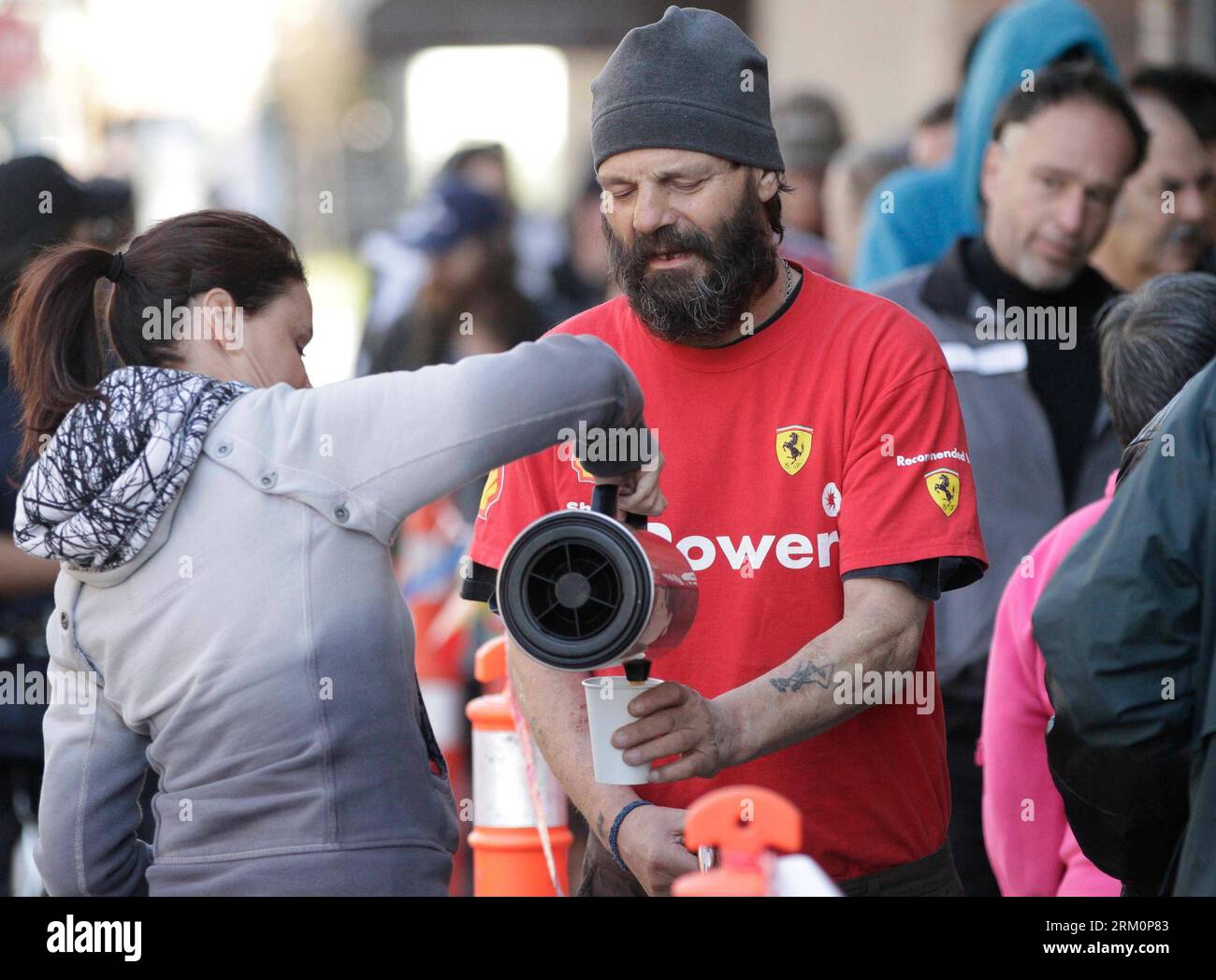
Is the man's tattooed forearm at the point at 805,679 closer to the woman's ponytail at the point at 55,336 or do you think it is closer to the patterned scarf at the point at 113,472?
the patterned scarf at the point at 113,472

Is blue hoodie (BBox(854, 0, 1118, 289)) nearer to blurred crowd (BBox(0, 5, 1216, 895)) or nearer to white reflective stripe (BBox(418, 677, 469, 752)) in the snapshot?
blurred crowd (BBox(0, 5, 1216, 895))

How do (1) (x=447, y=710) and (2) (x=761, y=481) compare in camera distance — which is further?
(1) (x=447, y=710)

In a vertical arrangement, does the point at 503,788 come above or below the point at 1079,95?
below

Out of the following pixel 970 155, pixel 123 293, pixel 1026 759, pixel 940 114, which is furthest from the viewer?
pixel 940 114

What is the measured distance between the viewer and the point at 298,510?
2502 millimetres

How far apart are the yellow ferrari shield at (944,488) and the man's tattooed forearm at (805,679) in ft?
1.10

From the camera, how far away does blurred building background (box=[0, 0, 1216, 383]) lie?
41.8ft

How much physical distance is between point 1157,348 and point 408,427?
1.51 meters

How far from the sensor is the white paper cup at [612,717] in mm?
2646

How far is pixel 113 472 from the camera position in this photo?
247 cm

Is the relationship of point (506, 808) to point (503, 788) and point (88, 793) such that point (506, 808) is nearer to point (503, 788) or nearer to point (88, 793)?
point (503, 788)

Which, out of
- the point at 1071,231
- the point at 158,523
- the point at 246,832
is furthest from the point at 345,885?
the point at 1071,231

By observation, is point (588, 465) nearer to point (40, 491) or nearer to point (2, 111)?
point (40, 491)

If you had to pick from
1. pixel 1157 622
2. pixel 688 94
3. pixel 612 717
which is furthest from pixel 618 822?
pixel 688 94
